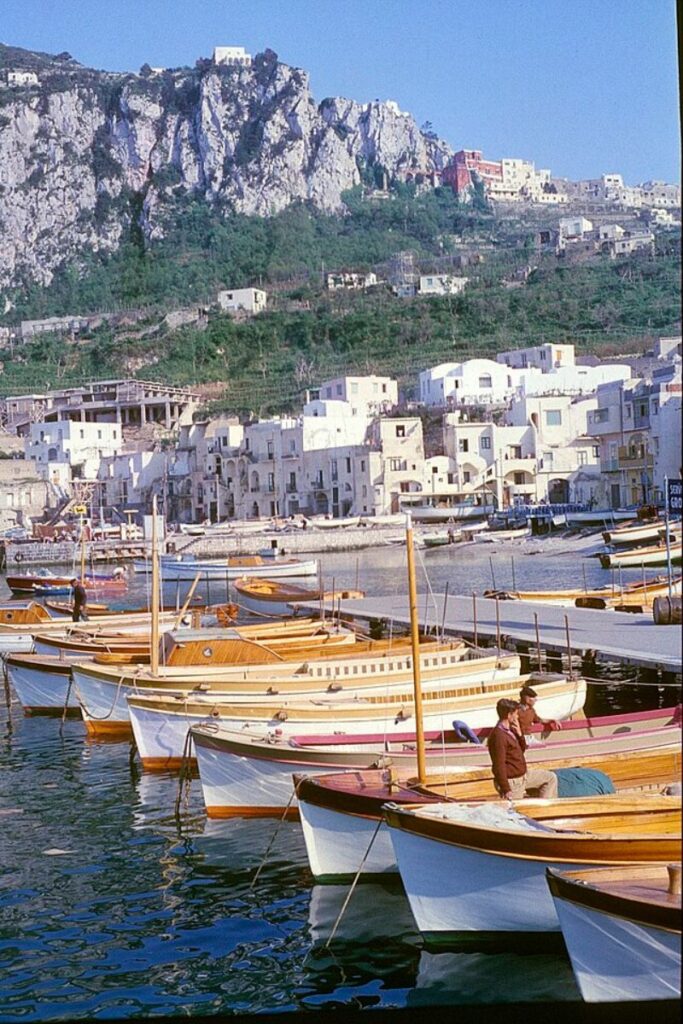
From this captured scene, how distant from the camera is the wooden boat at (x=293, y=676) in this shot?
6570 millimetres

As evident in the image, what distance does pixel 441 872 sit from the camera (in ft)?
10.8

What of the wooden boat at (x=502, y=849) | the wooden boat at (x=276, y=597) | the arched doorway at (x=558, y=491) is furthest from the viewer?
the arched doorway at (x=558, y=491)

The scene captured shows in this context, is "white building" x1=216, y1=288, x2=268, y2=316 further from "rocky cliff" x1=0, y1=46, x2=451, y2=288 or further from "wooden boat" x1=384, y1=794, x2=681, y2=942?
"wooden boat" x1=384, y1=794, x2=681, y2=942

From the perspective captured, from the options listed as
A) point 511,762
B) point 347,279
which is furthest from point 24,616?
point 347,279

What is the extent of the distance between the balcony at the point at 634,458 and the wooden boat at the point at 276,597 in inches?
243

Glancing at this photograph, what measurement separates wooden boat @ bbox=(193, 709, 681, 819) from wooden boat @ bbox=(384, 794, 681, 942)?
0.70 meters

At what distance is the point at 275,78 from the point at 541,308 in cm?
2432

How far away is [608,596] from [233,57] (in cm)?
635

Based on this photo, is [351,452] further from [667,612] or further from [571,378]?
[571,378]

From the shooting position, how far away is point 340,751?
467 cm

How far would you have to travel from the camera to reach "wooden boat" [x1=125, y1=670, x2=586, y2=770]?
220 inches

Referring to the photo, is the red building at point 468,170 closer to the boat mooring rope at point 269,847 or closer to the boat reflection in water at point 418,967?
the boat mooring rope at point 269,847

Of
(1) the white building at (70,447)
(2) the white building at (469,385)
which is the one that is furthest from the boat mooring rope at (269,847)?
(2) the white building at (469,385)

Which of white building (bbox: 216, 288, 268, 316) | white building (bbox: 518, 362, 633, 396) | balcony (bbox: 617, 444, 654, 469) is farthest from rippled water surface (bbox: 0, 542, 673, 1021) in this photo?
Result: white building (bbox: 518, 362, 633, 396)
